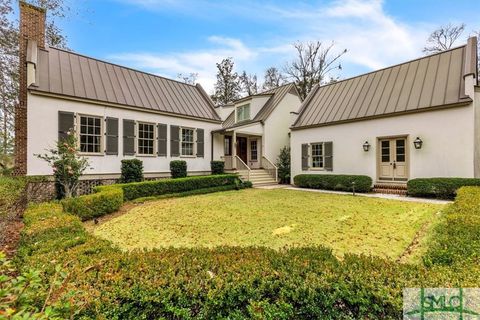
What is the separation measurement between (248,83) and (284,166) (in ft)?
60.5

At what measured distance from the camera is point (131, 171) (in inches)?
452

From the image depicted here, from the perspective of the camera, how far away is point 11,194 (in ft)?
27.7

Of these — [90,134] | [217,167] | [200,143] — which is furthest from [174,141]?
[90,134]

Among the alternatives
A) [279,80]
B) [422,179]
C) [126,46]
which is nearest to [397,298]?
[422,179]

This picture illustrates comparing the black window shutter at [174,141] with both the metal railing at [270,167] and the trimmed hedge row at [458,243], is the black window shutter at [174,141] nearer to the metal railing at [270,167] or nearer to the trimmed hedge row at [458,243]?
the metal railing at [270,167]

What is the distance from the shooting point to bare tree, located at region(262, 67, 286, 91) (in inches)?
1230

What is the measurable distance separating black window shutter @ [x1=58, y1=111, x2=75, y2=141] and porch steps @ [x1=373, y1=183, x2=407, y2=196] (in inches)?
561

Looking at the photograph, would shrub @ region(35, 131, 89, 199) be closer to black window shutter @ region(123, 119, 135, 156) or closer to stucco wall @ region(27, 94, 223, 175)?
stucco wall @ region(27, 94, 223, 175)

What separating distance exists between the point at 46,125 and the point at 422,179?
15.6 meters

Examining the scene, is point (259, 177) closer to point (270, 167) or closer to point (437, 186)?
point (270, 167)

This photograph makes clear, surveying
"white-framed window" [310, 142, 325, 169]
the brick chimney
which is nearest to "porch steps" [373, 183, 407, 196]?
"white-framed window" [310, 142, 325, 169]

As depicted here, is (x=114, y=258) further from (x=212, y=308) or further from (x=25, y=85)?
(x=25, y=85)

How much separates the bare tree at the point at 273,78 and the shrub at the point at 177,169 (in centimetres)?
2153

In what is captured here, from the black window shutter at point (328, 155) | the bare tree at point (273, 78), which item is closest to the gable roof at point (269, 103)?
the black window shutter at point (328, 155)
